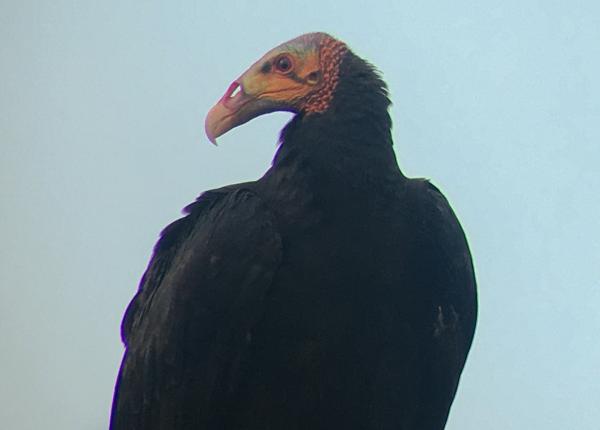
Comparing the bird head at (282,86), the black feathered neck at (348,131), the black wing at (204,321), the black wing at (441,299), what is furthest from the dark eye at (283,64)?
the black wing at (441,299)

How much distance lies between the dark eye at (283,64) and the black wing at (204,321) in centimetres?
40

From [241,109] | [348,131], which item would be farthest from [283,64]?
[348,131]

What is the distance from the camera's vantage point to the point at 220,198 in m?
2.72

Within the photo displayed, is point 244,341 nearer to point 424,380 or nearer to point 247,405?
point 247,405

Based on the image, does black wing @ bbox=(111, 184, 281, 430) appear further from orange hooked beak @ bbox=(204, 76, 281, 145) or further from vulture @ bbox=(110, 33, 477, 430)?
orange hooked beak @ bbox=(204, 76, 281, 145)

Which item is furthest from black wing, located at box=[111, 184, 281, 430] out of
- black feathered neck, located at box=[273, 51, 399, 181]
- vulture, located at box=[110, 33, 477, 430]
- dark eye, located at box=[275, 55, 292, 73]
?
dark eye, located at box=[275, 55, 292, 73]

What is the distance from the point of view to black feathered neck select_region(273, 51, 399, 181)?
2617 mm

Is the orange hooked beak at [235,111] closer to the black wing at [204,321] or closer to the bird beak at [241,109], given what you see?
the bird beak at [241,109]

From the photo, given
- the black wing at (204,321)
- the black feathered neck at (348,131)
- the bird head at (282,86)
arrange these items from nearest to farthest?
1. the black wing at (204,321)
2. the black feathered neck at (348,131)
3. the bird head at (282,86)

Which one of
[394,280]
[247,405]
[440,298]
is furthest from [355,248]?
[247,405]

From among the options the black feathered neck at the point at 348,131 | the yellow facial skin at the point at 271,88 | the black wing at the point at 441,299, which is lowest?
the black wing at the point at 441,299

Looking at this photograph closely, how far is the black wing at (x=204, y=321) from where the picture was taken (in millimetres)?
2449

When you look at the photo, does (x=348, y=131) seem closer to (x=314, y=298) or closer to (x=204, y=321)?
(x=314, y=298)

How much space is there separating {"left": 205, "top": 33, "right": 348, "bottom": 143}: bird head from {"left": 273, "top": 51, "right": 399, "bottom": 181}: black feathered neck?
0.03 meters
